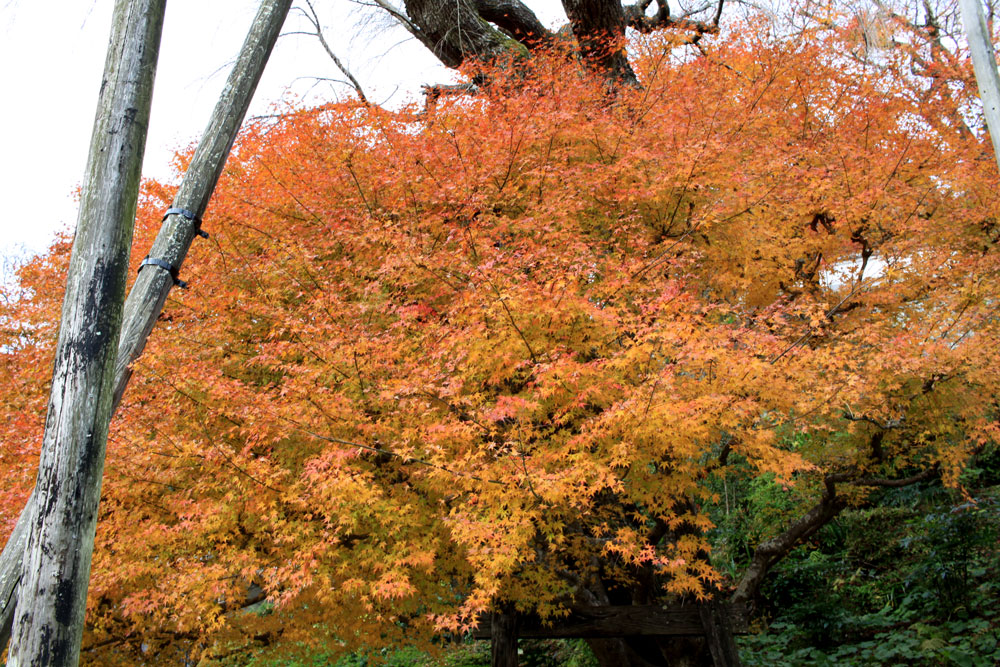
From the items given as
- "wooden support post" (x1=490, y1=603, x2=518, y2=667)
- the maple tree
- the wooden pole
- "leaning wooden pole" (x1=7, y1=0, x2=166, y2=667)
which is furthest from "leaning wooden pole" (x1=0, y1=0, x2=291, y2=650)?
"wooden support post" (x1=490, y1=603, x2=518, y2=667)

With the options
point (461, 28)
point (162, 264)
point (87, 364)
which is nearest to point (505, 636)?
point (162, 264)

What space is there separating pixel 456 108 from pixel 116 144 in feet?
24.6

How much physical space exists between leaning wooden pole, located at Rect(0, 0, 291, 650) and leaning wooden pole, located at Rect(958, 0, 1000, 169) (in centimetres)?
408

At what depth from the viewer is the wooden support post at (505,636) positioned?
Result: 7.75 meters

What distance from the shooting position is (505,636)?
25.4 feet

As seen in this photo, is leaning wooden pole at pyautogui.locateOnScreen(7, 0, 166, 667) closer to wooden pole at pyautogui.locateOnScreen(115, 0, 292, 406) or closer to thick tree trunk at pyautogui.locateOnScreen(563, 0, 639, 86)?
wooden pole at pyautogui.locateOnScreen(115, 0, 292, 406)

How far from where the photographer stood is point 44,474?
242cm

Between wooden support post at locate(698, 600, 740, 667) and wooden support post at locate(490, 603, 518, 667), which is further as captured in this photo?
wooden support post at locate(490, 603, 518, 667)

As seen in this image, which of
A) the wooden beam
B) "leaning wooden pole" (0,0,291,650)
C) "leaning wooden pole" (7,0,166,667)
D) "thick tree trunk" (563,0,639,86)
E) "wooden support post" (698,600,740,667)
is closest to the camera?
"leaning wooden pole" (7,0,166,667)

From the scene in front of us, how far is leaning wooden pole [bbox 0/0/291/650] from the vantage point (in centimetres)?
283

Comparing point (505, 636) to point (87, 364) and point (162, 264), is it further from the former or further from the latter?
point (87, 364)

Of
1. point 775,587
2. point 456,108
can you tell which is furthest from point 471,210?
point 775,587

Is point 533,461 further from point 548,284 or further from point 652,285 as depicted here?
point 652,285

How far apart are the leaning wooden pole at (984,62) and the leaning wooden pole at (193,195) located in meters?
4.08
